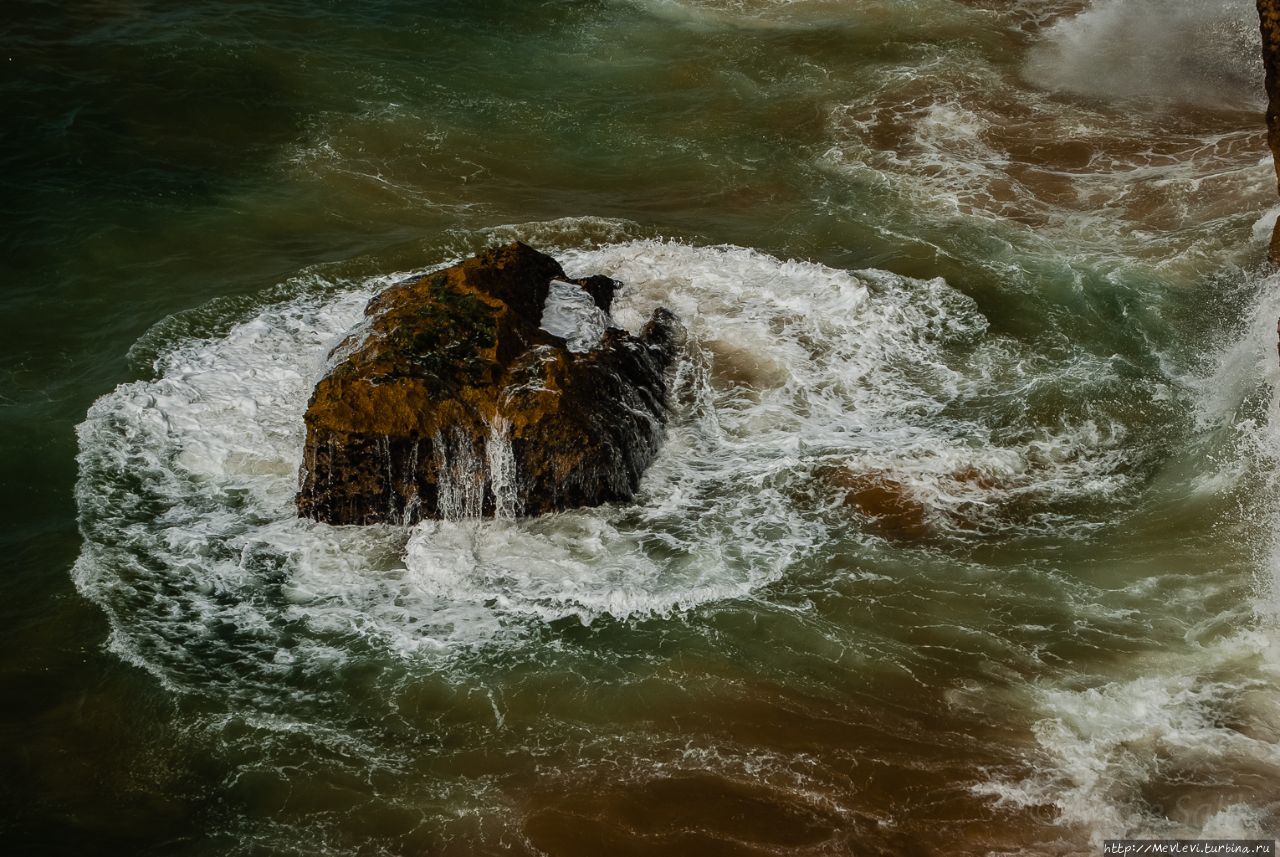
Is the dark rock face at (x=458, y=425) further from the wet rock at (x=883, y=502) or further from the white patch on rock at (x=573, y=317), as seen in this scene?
the wet rock at (x=883, y=502)

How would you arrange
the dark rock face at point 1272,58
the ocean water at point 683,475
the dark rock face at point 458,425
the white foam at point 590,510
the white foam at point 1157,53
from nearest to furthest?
1. the ocean water at point 683,475
2. the white foam at point 590,510
3. the dark rock face at point 458,425
4. the dark rock face at point 1272,58
5. the white foam at point 1157,53

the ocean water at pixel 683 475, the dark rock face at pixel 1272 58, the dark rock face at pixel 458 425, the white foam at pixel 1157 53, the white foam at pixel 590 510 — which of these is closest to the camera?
the ocean water at pixel 683 475

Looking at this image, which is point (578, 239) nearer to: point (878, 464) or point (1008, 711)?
point (878, 464)

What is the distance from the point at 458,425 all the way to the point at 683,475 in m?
1.98

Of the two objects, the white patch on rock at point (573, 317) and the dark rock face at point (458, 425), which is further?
the white patch on rock at point (573, 317)

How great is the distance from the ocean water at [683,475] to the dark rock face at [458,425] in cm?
23

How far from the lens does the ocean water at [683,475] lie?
262 inches

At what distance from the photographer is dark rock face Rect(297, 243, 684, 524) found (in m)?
8.59

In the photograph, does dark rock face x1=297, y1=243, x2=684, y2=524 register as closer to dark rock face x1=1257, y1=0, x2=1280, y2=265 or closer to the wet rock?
the wet rock

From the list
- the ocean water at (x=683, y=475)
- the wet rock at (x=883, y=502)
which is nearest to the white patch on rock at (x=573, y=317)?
the ocean water at (x=683, y=475)

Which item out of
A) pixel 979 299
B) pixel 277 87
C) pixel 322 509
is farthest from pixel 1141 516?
pixel 277 87

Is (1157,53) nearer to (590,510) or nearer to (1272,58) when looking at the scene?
(1272,58)

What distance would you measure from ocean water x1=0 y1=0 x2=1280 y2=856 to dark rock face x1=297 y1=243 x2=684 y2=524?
234 mm

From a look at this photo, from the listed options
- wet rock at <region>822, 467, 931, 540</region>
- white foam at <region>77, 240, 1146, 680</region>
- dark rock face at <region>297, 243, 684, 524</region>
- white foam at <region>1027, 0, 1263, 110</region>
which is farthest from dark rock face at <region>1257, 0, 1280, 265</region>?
white foam at <region>1027, 0, 1263, 110</region>
